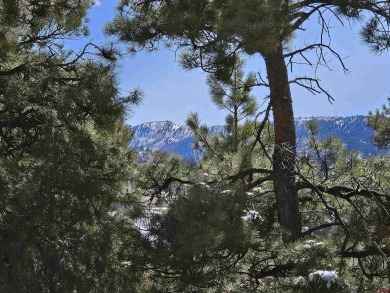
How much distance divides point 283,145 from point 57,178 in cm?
243

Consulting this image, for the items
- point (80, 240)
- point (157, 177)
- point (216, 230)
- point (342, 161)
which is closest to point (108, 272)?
point (80, 240)

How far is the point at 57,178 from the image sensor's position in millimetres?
5688

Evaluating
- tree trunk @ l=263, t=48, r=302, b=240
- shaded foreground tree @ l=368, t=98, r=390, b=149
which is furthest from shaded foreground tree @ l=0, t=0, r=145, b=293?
shaded foreground tree @ l=368, t=98, r=390, b=149

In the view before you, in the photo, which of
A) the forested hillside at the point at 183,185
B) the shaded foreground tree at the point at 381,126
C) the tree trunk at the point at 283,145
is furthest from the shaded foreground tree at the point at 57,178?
the shaded foreground tree at the point at 381,126

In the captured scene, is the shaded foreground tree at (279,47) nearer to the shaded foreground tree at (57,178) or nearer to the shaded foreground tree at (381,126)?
the shaded foreground tree at (57,178)

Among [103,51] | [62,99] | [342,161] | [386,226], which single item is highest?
[103,51]

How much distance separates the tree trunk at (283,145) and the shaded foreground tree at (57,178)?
1496 millimetres

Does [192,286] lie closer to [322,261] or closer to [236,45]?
[322,261]

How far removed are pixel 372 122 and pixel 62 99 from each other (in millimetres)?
14097

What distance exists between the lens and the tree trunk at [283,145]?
5219 mm

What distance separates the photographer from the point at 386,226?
475 centimetres

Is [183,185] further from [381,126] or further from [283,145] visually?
[381,126]

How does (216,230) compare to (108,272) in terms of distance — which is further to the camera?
(108,272)

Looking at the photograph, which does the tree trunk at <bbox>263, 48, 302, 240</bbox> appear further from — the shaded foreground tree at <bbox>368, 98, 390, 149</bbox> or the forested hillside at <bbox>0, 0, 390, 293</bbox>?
the shaded foreground tree at <bbox>368, 98, 390, 149</bbox>
